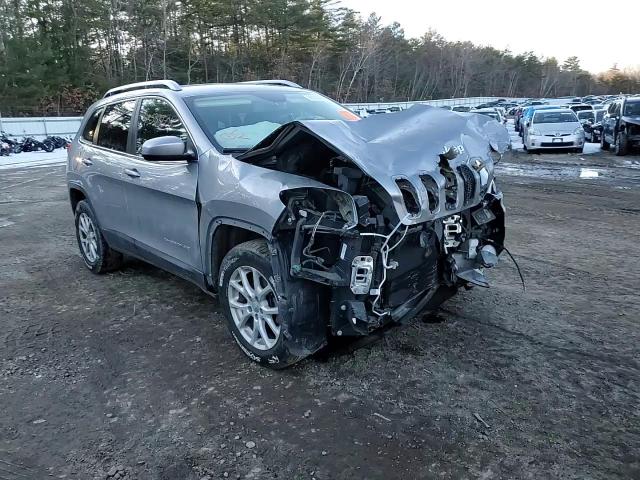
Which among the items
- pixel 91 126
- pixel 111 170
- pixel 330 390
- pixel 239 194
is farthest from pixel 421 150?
pixel 91 126

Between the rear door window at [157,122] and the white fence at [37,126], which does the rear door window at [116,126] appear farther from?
the white fence at [37,126]

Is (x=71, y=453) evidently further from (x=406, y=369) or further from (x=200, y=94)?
(x=200, y=94)

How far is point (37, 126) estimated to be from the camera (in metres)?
27.7

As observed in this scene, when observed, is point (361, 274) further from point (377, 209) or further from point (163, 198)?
point (163, 198)

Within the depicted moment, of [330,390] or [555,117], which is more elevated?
[555,117]

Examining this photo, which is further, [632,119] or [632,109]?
[632,109]

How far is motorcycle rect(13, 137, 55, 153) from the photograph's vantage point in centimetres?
2328

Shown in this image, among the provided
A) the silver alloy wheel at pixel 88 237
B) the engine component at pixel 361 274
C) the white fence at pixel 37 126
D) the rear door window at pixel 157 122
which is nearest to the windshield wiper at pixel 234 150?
the rear door window at pixel 157 122

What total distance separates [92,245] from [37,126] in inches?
1038

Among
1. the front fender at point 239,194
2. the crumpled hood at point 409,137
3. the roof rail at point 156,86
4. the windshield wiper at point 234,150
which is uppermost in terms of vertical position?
the roof rail at point 156,86

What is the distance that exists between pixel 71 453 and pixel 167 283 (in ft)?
8.61

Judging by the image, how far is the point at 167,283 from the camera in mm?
5203

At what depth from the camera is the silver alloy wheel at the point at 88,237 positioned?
547 centimetres

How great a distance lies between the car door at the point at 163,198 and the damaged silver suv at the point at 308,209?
0.02m
